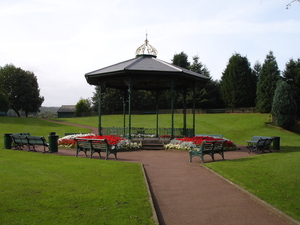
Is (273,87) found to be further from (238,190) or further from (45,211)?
(45,211)

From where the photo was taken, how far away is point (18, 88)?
6419cm

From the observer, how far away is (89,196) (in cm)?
620

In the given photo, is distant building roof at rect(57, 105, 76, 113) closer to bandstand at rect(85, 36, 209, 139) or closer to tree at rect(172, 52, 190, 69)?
tree at rect(172, 52, 190, 69)

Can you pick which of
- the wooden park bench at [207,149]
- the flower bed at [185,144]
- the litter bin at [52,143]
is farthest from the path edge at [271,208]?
the litter bin at [52,143]

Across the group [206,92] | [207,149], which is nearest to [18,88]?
[206,92]

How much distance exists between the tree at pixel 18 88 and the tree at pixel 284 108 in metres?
53.2

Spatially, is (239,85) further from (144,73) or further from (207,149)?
(207,149)

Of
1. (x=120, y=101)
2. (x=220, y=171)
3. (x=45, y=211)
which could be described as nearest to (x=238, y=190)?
(x=220, y=171)

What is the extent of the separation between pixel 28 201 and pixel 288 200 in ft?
18.9

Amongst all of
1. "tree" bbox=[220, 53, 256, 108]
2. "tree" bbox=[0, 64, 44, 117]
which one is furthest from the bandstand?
"tree" bbox=[0, 64, 44, 117]

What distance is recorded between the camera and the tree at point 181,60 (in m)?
64.6

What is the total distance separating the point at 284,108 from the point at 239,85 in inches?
745

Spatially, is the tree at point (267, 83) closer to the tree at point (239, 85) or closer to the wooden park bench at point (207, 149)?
the tree at point (239, 85)

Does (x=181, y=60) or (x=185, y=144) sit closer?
(x=185, y=144)
